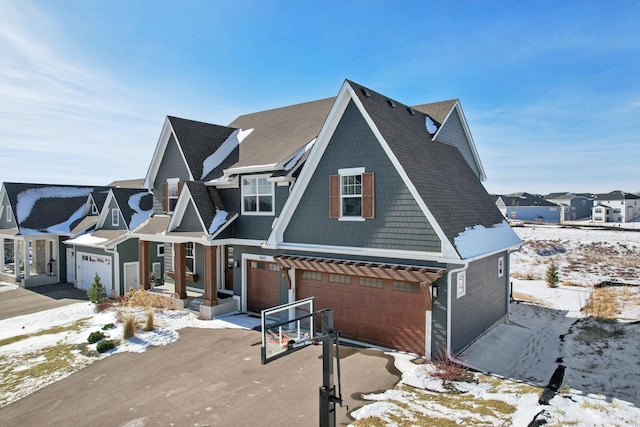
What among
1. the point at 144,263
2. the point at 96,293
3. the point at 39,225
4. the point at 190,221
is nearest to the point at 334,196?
the point at 190,221

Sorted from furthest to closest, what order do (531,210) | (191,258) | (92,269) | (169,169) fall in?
(531,210) < (92,269) < (169,169) < (191,258)

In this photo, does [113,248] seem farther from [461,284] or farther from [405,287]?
[461,284]

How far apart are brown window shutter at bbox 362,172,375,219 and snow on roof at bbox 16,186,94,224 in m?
24.3

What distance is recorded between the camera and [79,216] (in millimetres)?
26031

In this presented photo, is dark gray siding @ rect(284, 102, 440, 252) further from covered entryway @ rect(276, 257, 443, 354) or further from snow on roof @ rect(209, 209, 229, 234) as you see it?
snow on roof @ rect(209, 209, 229, 234)

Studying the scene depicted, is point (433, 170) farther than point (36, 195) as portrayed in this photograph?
No

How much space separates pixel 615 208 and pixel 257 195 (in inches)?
3608

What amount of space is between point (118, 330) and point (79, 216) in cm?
1591

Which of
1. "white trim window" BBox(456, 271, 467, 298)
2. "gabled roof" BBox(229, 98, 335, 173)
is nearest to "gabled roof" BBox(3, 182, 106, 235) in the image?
"gabled roof" BBox(229, 98, 335, 173)

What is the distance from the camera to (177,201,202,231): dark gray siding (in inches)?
641

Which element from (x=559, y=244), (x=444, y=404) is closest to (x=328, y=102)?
(x=444, y=404)

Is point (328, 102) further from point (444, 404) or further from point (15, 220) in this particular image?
point (15, 220)

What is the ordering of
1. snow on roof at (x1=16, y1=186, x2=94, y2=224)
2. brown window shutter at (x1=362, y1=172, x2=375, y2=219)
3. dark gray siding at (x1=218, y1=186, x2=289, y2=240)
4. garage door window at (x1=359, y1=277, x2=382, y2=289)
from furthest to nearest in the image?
1. snow on roof at (x1=16, y1=186, x2=94, y2=224)
2. dark gray siding at (x1=218, y1=186, x2=289, y2=240)
3. garage door window at (x1=359, y1=277, x2=382, y2=289)
4. brown window shutter at (x1=362, y1=172, x2=375, y2=219)

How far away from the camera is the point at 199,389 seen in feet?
29.9
